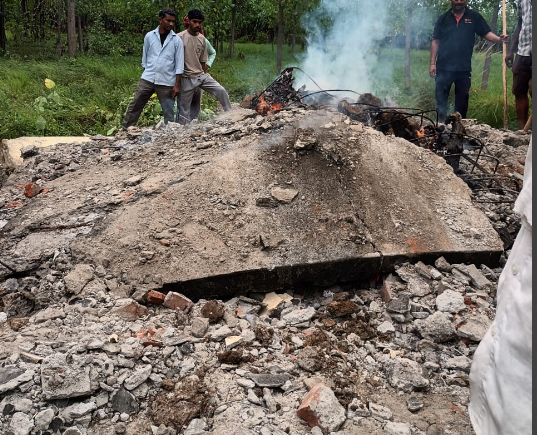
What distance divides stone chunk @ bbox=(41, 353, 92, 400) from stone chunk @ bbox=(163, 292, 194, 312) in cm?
69

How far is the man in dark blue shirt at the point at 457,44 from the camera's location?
6.18 meters

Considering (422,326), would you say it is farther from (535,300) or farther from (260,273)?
(535,300)

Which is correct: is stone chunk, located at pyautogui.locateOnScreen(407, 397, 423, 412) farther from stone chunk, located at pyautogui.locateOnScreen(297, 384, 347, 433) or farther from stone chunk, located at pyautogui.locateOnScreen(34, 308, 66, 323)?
stone chunk, located at pyautogui.locateOnScreen(34, 308, 66, 323)

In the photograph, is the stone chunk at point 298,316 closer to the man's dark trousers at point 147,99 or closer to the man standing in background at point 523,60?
the man's dark trousers at point 147,99

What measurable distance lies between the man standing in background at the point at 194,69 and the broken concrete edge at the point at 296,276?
3.63m

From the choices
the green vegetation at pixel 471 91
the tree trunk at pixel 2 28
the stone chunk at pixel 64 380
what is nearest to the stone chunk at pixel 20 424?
the stone chunk at pixel 64 380

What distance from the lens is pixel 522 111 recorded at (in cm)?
629

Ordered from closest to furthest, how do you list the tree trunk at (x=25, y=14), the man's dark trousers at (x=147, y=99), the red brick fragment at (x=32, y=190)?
1. the red brick fragment at (x=32, y=190)
2. the man's dark trousers at (x=147, y=99)
3. the tree trunk at (x=25, y=14)

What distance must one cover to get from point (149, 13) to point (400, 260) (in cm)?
1365

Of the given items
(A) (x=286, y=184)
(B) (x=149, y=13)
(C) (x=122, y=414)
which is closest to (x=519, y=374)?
(C) (x=122, y=414)

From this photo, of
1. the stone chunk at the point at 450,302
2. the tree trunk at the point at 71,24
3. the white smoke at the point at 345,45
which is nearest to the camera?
the stone chunk at the point at 450,302

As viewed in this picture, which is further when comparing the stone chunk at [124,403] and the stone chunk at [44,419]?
the stone chunk at [124,403]

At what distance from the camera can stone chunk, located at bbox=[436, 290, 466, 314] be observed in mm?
2771

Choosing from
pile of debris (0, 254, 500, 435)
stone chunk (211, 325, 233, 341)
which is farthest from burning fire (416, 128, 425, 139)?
stone chunk (211, 325, 233, 341)
